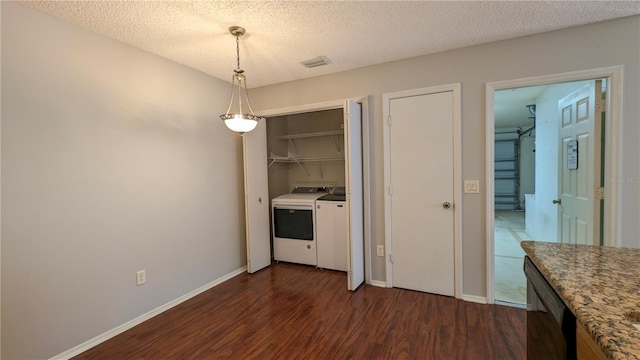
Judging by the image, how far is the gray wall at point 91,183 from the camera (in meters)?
1.71

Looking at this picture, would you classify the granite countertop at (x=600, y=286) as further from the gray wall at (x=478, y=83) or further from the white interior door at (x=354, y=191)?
the white interior door at (x=354, y=191)

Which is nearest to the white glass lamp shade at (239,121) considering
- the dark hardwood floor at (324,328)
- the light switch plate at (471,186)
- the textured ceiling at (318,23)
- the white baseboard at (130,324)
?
the textured ceiling at (318,23)

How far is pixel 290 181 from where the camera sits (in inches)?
181

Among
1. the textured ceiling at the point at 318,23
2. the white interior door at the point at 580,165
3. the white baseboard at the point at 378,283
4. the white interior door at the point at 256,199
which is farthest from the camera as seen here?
the white interior door at the point at 256,199

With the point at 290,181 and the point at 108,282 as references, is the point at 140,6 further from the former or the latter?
the point at 290,181

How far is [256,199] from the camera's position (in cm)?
349

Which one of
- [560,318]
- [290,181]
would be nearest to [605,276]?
[560,318]

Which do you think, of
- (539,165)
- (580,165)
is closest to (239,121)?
(580,165)

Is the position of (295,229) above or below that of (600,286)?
below

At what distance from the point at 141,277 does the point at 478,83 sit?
11.2 ft

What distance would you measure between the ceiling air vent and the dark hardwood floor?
7.62 feet

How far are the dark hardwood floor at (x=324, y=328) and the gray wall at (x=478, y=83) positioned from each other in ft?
1.23

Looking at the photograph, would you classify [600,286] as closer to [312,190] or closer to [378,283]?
[378,283]

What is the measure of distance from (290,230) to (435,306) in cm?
192
